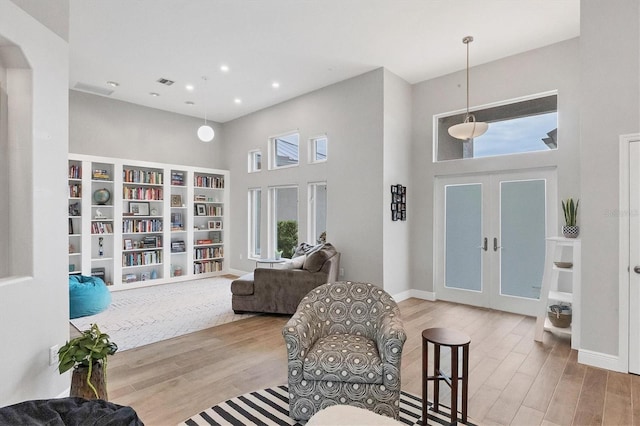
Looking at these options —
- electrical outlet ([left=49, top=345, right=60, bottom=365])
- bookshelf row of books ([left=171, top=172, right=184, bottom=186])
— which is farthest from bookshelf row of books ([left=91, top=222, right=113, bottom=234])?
electrical outlet ([left=49, top=345, right=60, bottom=365])

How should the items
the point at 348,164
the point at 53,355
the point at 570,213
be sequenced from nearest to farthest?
the point at 53,355 → the point at 570,213 → the point at 348,164

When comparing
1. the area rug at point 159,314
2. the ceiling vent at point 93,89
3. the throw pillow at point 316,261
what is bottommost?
the area rug at point 159,314

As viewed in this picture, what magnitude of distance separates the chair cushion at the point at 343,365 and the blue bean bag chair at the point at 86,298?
410 cm

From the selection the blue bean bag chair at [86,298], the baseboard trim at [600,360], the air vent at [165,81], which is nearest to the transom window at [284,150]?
the air vent at [165,81]

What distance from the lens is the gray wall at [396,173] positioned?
5.10 metres

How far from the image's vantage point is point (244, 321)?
14.5 feet

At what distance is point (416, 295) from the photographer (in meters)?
5.66

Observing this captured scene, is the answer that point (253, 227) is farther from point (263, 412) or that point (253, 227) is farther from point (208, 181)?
point (263, 412)

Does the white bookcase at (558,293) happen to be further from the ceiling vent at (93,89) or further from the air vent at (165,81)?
the ceiling vent at (93,89)

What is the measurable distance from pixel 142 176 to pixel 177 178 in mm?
698

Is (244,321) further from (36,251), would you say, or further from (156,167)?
(156,167)

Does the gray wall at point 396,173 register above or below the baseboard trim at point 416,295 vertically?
above

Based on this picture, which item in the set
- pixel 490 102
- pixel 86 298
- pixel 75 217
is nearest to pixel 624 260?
pixel 490 102

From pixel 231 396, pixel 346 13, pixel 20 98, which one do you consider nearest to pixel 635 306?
pixel 231 396
